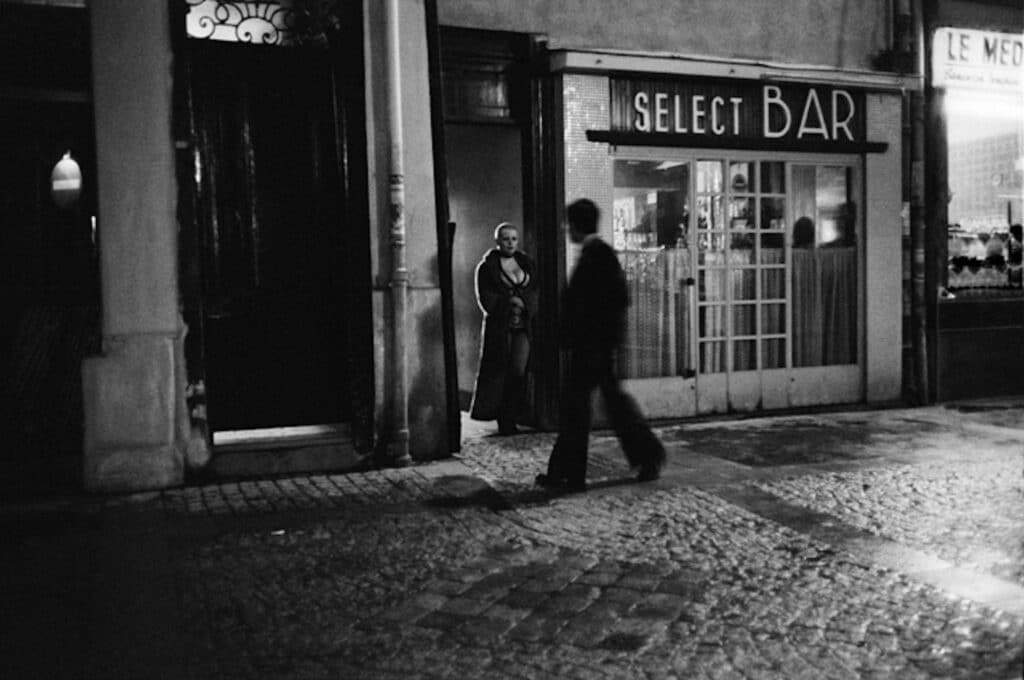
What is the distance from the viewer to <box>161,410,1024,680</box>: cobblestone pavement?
4.30 m

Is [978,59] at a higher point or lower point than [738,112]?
higher

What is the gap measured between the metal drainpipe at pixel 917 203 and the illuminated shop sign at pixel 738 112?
0.77 metres

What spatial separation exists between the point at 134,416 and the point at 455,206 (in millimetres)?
5406

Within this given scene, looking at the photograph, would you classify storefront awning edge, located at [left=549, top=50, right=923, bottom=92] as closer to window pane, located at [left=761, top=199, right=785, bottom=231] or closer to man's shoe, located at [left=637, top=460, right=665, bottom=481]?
window pane, located at [left=761, top=199, right=785, bottom=231]

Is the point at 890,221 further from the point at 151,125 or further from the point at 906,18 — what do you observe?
the point at 151,125

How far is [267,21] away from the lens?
8.15 m

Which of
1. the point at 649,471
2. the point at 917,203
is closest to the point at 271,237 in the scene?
the point at 649,471

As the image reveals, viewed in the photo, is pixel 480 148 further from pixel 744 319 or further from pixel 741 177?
pixel 744 319

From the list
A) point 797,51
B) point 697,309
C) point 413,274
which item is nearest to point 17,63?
point 413,274

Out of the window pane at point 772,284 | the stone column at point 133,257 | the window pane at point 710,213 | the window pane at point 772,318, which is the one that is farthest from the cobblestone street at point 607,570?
the window pane at point 710,213

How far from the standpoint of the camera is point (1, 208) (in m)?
7.50

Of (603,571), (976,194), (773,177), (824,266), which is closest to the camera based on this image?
(603,571)

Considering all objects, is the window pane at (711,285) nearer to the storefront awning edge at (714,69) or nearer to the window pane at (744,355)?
the window pane at (744,355)

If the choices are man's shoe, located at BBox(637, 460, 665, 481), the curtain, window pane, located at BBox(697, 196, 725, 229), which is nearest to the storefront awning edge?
window pane, located at BBox(697, 196, 725, 229)
